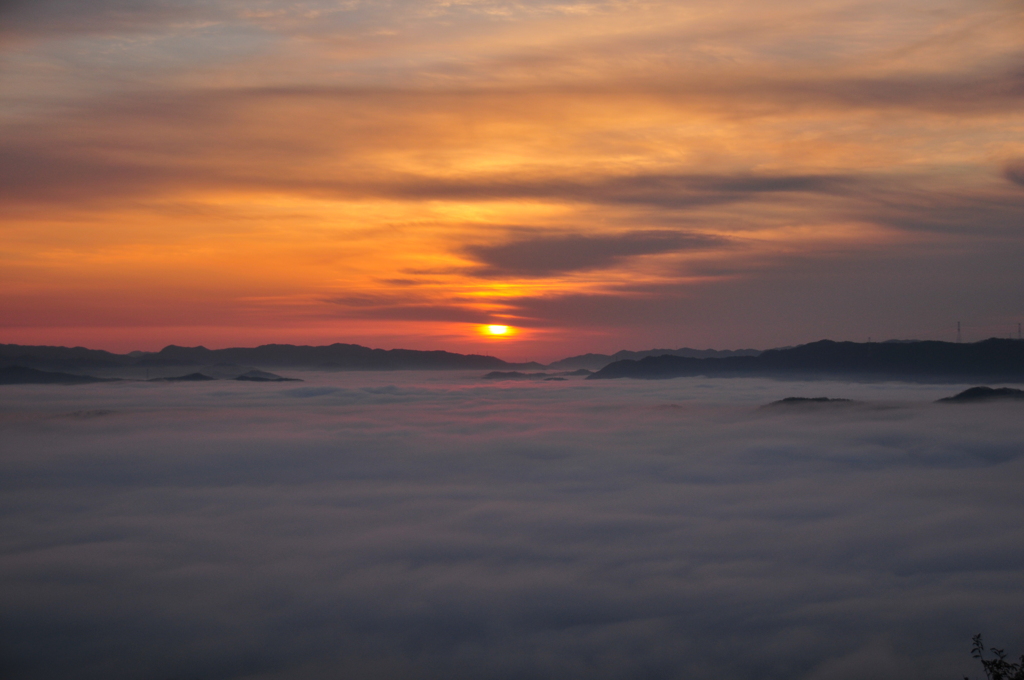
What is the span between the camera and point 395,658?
73500 mm

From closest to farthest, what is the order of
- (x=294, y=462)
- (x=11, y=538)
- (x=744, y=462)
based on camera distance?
(x=11, y=538)
(x=744, y=462)
(x=294, y=462)

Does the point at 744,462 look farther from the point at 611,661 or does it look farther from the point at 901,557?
the point at 611,661

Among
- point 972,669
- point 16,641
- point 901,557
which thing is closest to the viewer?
point 972,669

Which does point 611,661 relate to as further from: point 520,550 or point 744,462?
point 744,462

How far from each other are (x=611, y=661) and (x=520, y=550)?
35.4 m

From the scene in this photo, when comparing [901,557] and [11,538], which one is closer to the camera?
[901,557]

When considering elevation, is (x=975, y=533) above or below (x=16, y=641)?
above

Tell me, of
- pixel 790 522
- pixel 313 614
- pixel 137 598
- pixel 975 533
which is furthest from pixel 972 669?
pixel 137 598

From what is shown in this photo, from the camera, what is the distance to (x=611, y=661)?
73.1 m

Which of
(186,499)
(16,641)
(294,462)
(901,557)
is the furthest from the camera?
(294,462)

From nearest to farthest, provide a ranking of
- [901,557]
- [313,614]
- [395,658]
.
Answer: [395,658], [313,614], [901,557]

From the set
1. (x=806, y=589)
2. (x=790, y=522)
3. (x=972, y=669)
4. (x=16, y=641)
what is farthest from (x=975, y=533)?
(x=16, y=641)

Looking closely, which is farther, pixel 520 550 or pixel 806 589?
pixel 520 550

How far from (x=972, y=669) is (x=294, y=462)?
522ft
